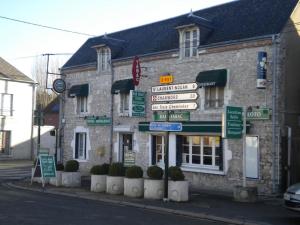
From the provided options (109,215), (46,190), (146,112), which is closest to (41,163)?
(46,190)

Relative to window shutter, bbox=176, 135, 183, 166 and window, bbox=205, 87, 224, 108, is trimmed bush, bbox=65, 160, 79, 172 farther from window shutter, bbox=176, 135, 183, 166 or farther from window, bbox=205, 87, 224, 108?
window, bbox=205, 87, 224, 108

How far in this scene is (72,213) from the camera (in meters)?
12.3

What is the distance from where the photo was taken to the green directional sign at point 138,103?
782 inches

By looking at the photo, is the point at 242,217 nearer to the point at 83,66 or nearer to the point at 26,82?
the point at 83,66

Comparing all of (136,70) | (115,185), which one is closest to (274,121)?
(115,185)

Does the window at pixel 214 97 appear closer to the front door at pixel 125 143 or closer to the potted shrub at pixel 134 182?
the potted shrub at pixel 134 182

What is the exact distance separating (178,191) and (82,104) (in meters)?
12.2

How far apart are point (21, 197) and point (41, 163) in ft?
10.2

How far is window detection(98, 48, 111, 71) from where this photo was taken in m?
24.2

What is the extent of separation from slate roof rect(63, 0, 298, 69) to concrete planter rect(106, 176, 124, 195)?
6799mm

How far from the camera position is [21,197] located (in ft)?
50.9

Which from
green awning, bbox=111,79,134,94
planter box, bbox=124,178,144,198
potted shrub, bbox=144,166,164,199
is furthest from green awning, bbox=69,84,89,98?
potted shrub, bbox=144,166,164,199

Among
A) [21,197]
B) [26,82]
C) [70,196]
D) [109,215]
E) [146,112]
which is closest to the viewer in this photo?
Answer: [109,215]

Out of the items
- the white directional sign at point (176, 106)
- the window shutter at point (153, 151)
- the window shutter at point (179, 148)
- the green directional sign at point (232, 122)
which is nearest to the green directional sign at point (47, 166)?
the window shutter at point (153, 151)
